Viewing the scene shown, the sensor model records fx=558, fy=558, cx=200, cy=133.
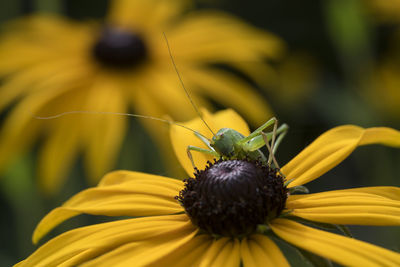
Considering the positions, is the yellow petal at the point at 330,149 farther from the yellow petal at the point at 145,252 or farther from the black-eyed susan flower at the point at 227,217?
the yellow petal at the point at 145,252

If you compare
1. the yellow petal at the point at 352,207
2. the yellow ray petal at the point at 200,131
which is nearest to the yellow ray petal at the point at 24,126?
the yellow ray petal at the point at 200,131

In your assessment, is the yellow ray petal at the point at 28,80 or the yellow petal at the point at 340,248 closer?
the yellow petal at the point at 340,248

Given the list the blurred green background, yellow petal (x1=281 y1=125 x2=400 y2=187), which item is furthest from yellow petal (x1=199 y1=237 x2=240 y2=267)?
the blurred green background

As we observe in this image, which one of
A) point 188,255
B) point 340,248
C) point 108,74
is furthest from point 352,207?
point 108,74

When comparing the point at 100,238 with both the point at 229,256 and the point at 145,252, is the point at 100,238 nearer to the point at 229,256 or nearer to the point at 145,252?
the point at 145,252

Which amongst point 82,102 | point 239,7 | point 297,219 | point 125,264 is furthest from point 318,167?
point 239,7
